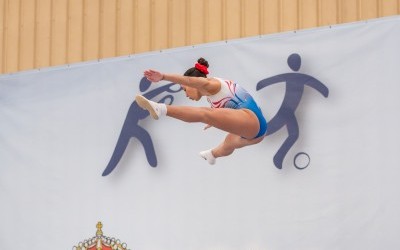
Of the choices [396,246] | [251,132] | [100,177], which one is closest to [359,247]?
[396,246]

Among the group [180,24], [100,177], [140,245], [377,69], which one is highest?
[180,24]

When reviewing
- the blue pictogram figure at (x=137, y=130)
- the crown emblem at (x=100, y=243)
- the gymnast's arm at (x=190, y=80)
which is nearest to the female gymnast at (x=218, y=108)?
the gymnast's arm at (x=190, y=80)

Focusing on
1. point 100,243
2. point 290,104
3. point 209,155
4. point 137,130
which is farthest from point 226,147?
point 100,243

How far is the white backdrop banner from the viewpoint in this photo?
4.38 metres

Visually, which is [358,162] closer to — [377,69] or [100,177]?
[377,69]

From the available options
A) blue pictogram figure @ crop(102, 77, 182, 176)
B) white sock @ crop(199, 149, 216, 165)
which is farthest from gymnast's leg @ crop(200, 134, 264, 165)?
blue pictogram figure @ crop(102, 77, 182, 176)

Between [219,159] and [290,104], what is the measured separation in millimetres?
568

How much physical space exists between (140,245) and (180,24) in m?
1.51

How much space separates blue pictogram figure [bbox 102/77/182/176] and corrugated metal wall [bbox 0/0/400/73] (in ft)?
1.13

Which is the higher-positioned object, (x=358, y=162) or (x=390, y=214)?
(x=358, y=162)

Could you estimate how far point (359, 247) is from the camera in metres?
4.29

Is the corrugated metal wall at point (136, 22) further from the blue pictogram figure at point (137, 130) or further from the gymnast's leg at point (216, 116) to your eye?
the gymnast's leg at point (216, 116)

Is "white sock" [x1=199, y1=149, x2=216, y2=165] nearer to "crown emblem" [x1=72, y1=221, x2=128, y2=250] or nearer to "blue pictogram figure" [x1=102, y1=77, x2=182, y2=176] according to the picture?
"blue pictogram figure" [x1=102, y1=77, x2=182, y2=176]

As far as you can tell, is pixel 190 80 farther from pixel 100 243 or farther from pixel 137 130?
pixel 100 243
